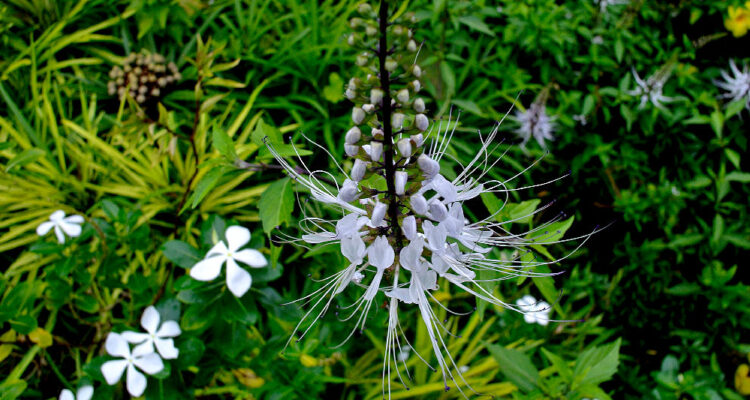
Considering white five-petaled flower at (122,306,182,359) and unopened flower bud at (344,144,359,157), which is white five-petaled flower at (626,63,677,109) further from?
white five-petaled flower at (122,306,182,359)

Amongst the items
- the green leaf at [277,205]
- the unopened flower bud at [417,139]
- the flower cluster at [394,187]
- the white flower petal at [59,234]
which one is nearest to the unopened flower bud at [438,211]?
the flower cluster at [394,187]

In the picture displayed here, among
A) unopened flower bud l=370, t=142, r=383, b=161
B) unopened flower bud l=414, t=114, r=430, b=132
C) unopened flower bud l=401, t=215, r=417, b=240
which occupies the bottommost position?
unopened flower bud l=401, t=215, r=417, b=240

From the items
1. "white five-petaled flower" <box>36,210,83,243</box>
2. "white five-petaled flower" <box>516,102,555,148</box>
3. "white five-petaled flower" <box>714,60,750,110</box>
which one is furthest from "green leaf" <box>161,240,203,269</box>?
"white five-petaled flower" <box>714,60,750,110</box>

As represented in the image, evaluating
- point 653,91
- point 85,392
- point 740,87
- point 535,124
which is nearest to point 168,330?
point 85,392

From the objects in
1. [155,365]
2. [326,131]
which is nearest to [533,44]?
[326,131]

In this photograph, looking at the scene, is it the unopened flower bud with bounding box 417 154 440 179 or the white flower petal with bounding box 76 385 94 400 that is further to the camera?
the white flower petal with bounding box 76 385 94 400
